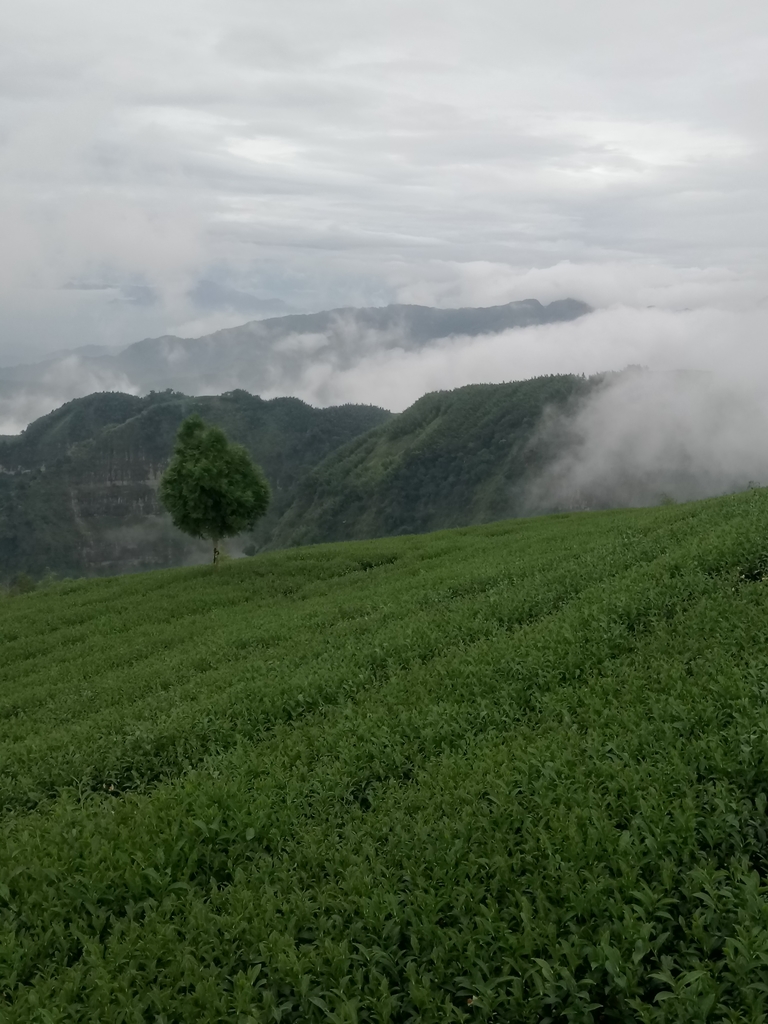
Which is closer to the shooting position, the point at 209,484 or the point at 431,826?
the point at 431,826

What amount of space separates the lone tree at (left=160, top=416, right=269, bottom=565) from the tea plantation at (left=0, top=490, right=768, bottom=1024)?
74.9ft

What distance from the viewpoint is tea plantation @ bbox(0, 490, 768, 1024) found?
6.14 m

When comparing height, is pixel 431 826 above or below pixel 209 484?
below

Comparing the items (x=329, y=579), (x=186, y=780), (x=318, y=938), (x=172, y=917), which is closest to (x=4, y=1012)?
(x=172, y=917)

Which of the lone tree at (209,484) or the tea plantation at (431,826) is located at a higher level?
the lone tree at (209,484)

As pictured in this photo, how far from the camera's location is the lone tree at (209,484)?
3978 centimetres

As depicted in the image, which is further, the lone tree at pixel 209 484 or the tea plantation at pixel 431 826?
the lone tree at pixel 209 484

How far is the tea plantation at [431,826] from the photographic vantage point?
614 centimetres

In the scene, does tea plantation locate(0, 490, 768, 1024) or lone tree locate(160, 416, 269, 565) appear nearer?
tea plantation locate(0, 490, 768, 1024)

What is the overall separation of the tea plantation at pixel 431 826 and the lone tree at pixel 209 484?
74.9 ft

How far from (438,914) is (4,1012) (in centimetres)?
381

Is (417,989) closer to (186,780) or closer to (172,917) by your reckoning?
(172,917)

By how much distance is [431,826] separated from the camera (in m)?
8.19

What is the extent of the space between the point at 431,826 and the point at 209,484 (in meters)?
33.1
